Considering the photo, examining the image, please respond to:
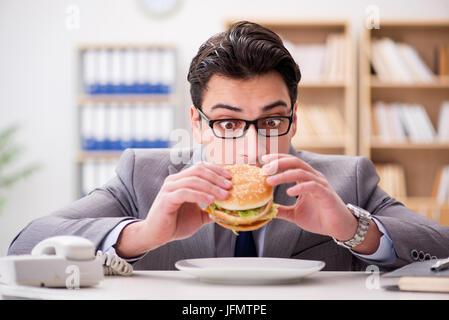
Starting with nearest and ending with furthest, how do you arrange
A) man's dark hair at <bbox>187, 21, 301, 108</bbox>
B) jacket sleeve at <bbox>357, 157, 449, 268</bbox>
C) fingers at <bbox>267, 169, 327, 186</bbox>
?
fingers at <bbox>267, 169, 327, 186</bbox>, jacket sleeve at <bbox>357, 157, 449, 268</bbox>, man's dark hair at <bbox>187, 21, 301, 108</bbox>

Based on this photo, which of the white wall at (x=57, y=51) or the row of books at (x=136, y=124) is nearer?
the row of books at (x=136, y=124)

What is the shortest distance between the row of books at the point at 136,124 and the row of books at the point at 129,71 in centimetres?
15

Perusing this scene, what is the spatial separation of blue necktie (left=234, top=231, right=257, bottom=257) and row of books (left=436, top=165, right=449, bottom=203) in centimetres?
311

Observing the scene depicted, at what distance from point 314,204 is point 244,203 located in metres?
0.19

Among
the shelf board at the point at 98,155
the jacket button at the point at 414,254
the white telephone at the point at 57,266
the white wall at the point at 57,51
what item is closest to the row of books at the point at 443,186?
the white wall at the point at 57,51

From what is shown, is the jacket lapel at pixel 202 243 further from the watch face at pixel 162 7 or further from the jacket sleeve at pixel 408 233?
the watch face at pixel 162 7

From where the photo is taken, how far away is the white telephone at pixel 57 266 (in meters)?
1.08

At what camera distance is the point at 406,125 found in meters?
4.44

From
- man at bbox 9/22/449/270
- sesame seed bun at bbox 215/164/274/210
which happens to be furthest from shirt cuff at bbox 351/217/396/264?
sesame seed bun at bbox 215/164/274/210

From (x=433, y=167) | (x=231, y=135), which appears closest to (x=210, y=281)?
(x=231, y=135)

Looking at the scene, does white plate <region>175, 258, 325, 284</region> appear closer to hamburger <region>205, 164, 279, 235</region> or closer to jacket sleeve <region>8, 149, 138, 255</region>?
hamburger <region>205, 164, 279, 235</region>

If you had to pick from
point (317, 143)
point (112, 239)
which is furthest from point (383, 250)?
point (317, 143)

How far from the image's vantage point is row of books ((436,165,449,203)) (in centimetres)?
445

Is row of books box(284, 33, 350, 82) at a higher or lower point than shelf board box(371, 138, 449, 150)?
higher
